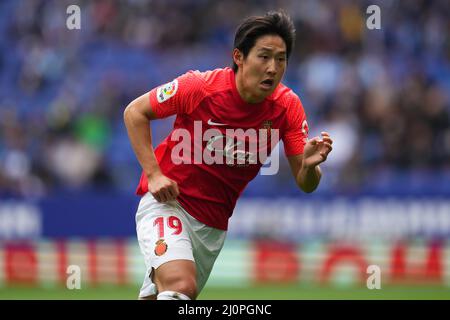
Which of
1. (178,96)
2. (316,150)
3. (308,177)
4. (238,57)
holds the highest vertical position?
(238,57)

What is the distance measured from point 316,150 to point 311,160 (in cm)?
8

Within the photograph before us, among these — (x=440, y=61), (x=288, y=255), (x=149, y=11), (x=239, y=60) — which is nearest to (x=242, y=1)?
(x=149, y=11)

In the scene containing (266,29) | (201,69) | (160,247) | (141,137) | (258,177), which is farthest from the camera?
(201,69)


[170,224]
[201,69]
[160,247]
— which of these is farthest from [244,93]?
[201,69]

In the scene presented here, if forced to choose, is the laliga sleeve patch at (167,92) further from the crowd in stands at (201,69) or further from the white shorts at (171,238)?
the crowd in stands at (201,69)

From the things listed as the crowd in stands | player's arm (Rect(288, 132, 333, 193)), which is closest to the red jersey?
player's arm (Rect(288, 132, 333, 193))

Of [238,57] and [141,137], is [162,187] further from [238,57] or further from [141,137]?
[238,57]

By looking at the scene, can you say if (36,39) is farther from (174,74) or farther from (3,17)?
(174,74)

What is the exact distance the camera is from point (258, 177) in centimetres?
1558

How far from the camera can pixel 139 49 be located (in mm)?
19391

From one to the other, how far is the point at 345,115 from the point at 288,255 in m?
2.74

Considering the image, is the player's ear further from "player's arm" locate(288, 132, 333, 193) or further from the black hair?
"player's arm" locate(288, 132, 333, 193)

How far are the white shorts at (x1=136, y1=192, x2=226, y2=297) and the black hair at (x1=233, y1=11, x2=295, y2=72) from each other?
1227 millimetres

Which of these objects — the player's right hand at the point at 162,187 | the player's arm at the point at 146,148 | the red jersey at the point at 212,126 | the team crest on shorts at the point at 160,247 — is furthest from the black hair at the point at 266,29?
the team crest on shorts at the point at 160,247
